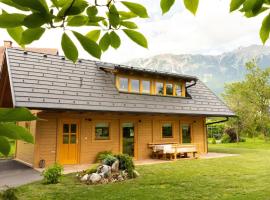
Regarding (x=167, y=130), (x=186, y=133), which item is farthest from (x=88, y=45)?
(x=186, y=133)

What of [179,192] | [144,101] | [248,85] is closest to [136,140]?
[144,101]

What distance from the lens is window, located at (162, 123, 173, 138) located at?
16.9m

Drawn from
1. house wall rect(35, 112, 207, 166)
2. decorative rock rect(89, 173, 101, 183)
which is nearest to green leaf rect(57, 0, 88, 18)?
decorative rock rect(89, 173, 101, 183)

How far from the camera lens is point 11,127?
25.7 inches

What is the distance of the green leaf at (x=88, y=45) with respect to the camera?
0.84 m

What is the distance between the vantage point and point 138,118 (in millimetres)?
15875

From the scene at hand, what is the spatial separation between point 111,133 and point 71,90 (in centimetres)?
307

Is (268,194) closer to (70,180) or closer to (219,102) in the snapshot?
(70,180)

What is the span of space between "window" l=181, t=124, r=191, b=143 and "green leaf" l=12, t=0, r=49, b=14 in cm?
1744

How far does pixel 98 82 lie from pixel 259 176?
8.98 m

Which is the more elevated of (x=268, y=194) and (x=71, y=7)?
(x=71, y=7)

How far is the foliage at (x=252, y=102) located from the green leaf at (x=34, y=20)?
1150 inches

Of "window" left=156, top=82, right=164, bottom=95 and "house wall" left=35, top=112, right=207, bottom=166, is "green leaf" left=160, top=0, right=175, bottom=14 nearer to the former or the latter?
"house wall" left=35, top=112, right=207, bottom=166

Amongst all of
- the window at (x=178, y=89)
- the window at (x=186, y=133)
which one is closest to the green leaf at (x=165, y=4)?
the window at (x=186, y=133)
